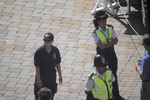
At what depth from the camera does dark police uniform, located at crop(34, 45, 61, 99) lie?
1010cm

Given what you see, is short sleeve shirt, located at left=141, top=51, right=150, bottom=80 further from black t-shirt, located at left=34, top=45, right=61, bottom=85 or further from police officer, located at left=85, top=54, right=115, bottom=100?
black t-shirt, located at left=34, top=45, right=61, bottom=85

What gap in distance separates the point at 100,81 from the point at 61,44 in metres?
4.13

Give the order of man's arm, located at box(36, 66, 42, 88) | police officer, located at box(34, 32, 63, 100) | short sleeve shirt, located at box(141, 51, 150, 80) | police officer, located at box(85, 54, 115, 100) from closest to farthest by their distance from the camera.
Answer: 1. police officer, located at box(85, 54, 115, 100)
2. short sleeve shirt, located at box(141, 51, 150, 80)
3. police officer, located at box(34, 32, 63, 100)
4. man's arm, located at box(36, 66, 42, 88)

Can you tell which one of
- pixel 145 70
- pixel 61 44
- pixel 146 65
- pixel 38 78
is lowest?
pixel 61 44

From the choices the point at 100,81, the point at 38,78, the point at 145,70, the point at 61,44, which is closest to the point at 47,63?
the point at 38,78

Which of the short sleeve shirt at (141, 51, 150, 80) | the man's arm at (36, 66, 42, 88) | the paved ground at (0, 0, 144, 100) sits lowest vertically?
the paved ground at (0, 0, 144, 100)

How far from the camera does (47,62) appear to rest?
10.1 m

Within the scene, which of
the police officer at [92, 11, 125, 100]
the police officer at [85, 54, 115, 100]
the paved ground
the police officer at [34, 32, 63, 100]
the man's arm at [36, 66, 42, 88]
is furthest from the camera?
the paved ground

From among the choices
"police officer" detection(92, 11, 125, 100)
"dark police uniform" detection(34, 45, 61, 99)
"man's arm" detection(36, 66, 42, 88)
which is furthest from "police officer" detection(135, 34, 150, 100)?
"man's arm" detection(36, 66, 42, 88)

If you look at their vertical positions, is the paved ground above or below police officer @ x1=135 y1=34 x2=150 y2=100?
below

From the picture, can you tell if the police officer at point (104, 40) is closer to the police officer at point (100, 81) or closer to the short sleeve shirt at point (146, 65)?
the short sleeve shirt at point (146, 65)

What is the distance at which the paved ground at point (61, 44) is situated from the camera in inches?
462

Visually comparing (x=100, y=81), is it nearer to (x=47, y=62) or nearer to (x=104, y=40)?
(x=47, y=62)

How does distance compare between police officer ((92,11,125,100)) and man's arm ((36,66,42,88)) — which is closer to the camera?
man's arm ((36,66,42,88))
